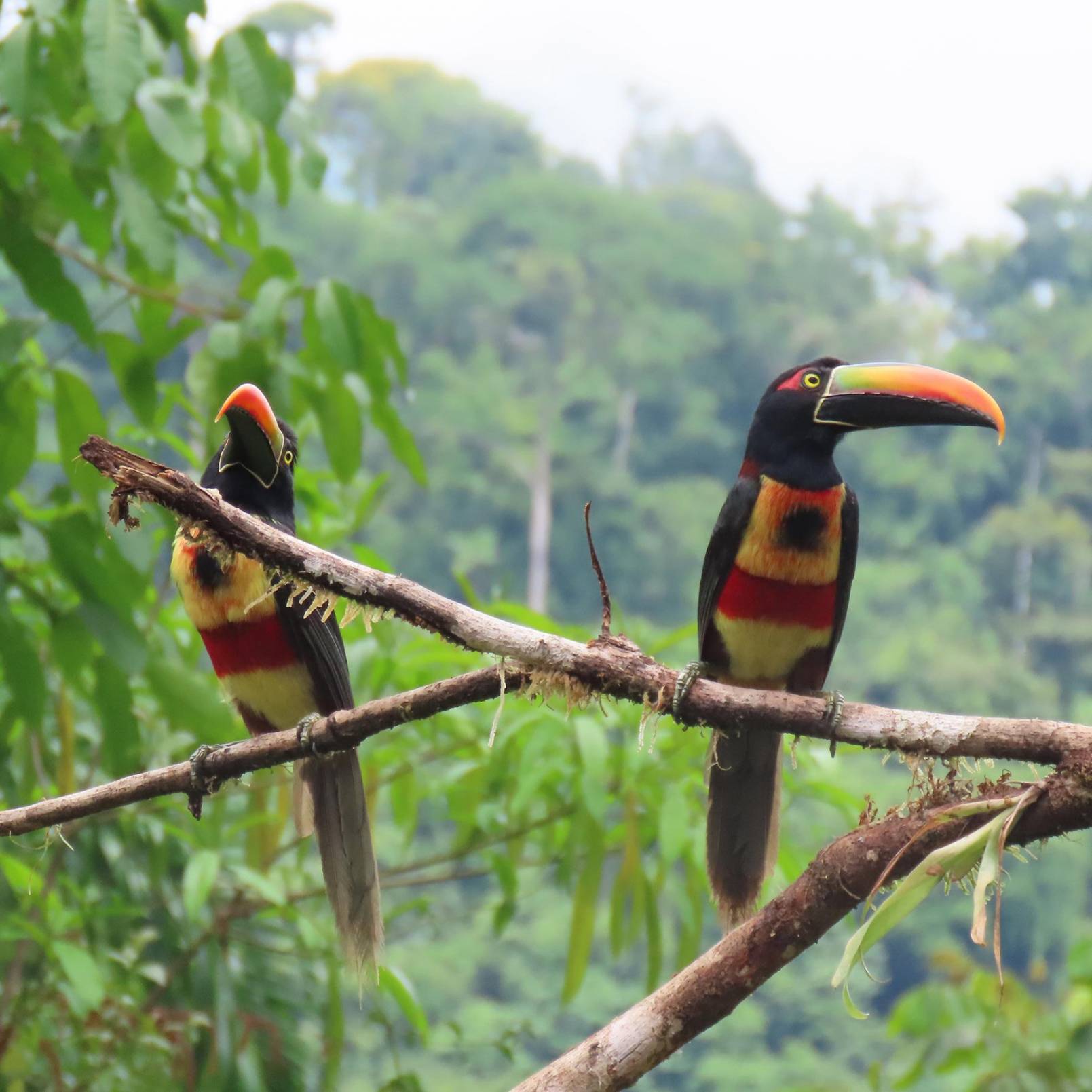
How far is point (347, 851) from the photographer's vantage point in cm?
238

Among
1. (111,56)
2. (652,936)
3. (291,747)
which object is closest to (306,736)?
(291,747)

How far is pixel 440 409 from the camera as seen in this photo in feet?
91.4

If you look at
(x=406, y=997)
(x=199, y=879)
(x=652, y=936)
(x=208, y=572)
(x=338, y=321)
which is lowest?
(x=406, y=997)

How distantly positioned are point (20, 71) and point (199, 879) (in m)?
1.75

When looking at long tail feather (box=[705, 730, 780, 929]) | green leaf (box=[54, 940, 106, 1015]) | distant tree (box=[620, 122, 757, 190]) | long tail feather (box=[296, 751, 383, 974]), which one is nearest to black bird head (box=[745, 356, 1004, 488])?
long tail feather (box=[705, 730, 780, 929])

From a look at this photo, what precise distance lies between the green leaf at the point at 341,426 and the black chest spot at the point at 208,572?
379 millimetres

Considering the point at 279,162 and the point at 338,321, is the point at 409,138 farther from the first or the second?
the point at 338,321

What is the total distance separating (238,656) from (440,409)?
83.9 ft

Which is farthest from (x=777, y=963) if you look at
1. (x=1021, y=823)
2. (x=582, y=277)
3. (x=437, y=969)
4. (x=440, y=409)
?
(x=582, y=277)

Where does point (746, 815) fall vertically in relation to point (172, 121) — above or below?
below

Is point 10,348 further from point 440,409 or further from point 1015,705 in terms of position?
point 440,409

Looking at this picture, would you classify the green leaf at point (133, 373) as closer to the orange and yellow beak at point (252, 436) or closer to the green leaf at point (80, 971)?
the orange and yellow beak at point (252, 436)

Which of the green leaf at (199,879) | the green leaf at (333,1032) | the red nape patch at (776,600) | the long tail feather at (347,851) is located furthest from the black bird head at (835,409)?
the green leaf at (333,1032)

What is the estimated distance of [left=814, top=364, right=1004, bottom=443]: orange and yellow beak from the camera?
2.14 m
